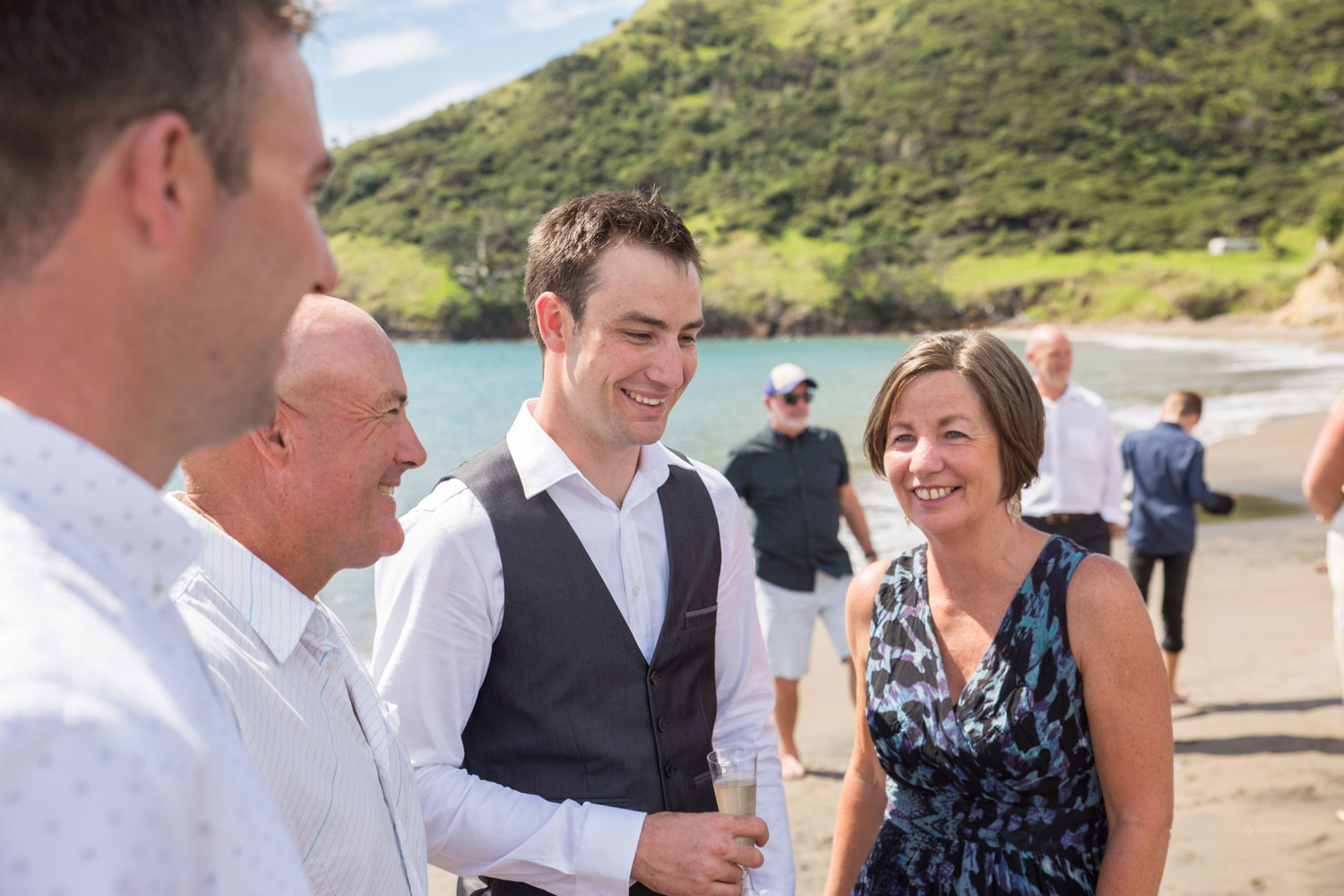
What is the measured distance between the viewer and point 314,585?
1.72 metres

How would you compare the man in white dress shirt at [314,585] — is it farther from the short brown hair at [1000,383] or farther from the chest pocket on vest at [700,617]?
the short brown hair at [1000,383]

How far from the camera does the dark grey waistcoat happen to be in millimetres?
2113

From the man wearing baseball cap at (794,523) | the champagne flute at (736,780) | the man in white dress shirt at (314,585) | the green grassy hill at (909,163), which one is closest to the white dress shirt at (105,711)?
the man in white dress shirt at (314,585)

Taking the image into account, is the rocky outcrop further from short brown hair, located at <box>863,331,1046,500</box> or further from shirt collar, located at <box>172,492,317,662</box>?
shirt collar, located at <box>172,492,317,662</box>

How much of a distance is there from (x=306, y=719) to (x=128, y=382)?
828 mm

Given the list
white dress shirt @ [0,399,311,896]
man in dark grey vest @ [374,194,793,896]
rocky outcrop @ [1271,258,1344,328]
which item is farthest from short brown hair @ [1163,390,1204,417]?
rocky outcrop @ [1271,258,1344,328]

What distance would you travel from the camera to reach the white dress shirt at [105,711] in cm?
56

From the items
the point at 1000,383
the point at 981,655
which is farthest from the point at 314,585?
the point at 1000,383

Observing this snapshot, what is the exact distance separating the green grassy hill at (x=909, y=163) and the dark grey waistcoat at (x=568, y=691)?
202ft

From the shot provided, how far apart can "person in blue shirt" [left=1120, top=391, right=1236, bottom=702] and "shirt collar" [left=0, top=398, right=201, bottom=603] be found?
7.06m

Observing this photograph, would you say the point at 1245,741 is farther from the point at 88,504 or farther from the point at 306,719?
the point at 88,504

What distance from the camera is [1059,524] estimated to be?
6332 mm

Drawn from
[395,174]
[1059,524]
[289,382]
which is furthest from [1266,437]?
[395,174]

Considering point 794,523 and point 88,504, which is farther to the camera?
point 794,523
